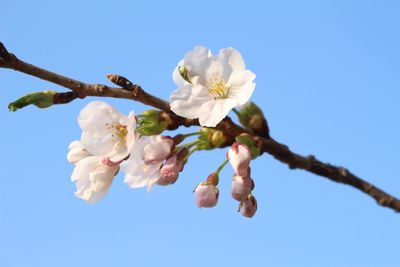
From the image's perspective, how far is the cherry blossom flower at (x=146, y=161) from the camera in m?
2.03

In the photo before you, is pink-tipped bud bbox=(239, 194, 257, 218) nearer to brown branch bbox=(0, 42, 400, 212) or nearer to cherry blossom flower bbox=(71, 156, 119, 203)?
brown branch bbox=(0, 42, 400, 212)

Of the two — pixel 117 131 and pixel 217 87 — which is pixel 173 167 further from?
pixel 217 87

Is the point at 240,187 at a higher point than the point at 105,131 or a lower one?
lower

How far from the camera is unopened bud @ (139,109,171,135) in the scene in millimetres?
1937

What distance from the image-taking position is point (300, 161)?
177cm

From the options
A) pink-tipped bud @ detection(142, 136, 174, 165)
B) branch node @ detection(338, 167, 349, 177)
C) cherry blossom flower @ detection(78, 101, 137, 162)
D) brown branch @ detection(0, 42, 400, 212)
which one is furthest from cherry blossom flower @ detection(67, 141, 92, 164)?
branch node @ detection(338, 167, 349, 177)

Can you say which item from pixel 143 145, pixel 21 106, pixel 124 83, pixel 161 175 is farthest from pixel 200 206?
pixel 21 106

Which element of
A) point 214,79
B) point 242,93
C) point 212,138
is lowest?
point 212,138

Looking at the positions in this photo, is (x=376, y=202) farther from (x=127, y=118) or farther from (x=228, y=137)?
(x=127, y=118)

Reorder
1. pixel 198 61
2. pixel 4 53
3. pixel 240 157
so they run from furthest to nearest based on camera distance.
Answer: pixel 198 61 < pixel 240 157 < pixel 4 53

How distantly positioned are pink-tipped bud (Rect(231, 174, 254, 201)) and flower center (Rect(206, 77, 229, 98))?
0.41m

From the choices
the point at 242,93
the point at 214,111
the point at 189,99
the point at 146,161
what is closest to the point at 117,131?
the point at 146,161

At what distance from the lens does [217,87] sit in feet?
7.27

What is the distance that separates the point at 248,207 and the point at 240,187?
0.21 m
